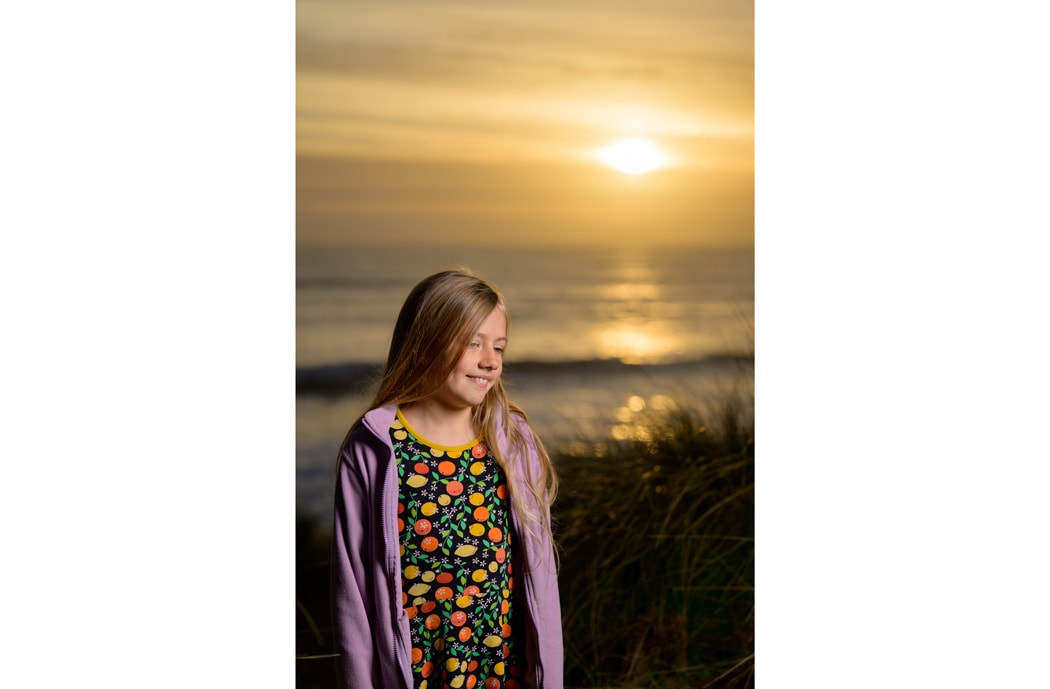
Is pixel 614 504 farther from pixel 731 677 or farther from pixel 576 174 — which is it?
pixel 576 174

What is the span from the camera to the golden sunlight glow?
133 inches

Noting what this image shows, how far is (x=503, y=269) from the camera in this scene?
3291mm

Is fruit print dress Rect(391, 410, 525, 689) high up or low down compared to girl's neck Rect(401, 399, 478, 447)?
down

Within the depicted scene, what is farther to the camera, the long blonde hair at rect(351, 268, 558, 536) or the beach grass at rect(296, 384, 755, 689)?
the beach grass at rect(296, 384, 755, 689)

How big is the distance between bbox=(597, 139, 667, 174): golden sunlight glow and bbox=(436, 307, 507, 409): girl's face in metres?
0.54

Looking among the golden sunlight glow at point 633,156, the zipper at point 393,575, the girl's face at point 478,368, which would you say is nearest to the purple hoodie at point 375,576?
the zipper at point 393,575

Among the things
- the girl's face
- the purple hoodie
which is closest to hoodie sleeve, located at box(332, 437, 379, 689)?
the purple hoodie

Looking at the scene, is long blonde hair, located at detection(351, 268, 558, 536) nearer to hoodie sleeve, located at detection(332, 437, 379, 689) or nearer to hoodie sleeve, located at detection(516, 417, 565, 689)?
hoodie sleeve, located at detection(516, 417, 565, 689)

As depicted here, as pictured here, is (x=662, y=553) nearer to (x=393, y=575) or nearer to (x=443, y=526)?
(x=443, y=526)

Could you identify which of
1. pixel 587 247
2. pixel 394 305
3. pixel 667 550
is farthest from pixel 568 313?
pixel 667 550

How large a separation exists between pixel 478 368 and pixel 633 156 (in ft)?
2.41

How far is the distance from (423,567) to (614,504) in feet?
1.99

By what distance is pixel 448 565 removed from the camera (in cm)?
306

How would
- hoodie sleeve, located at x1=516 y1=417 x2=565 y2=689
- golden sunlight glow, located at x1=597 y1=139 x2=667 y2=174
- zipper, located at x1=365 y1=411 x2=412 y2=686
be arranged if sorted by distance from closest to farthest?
zipper, located at x1=365 y1=411 x2=412 y2=686, hoodie sleeve, located at x1=516 y1=417 x2=565 y2=689, golden sunlight glow, located at x1=597 y1=139 x2=667 y2=174
